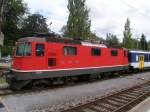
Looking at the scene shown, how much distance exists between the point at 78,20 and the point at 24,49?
23.2 metres

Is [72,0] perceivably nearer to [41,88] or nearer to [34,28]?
[34,28]

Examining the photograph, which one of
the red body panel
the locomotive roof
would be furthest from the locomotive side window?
the locomotive roof

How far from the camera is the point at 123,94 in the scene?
17062 mm

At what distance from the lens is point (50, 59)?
18.7 m

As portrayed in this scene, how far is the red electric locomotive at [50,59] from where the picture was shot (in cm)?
1736

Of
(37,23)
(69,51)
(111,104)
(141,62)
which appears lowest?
(111,104)

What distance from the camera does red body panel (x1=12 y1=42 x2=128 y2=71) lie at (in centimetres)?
1746

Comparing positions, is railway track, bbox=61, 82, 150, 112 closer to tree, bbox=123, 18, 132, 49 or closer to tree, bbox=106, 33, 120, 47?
tree, bbox=106, 33, 120, 47

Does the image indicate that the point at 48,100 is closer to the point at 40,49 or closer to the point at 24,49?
the point at 40,49

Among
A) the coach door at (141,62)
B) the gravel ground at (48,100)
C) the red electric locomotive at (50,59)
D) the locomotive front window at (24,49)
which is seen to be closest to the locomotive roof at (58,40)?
the red electric locomotive at (50,59)

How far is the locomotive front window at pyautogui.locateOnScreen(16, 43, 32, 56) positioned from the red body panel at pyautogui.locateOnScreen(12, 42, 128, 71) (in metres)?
0.24

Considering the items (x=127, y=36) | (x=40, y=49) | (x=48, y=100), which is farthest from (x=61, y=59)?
(x=127, y=36)

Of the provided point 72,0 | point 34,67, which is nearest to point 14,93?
point 34,67

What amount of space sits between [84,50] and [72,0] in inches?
866
